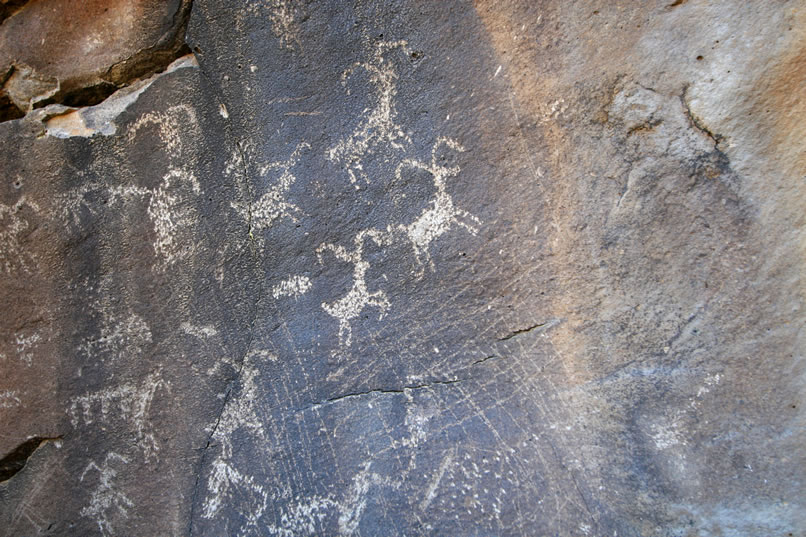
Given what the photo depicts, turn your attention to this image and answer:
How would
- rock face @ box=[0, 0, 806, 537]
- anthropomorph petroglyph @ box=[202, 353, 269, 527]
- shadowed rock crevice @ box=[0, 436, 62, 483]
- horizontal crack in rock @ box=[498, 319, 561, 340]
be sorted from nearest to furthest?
1. rock face @ box=[0, 0, 806, 537]
2. horizontal crack in rock @ box=[498, 319, 561, 340]
3. anthropomorph petroglyph @ box=[202, 353, 269, 527]
4. shadowed rock crevice @ box=[0, 436, 62, 483]

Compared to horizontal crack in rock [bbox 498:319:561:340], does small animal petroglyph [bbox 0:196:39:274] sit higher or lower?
higher

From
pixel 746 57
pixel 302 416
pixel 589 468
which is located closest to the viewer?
pixel 746 57

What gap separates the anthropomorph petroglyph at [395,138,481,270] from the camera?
6.02ft

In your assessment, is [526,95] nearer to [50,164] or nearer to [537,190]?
[537,190]

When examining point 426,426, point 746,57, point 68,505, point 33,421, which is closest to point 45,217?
point 33,421

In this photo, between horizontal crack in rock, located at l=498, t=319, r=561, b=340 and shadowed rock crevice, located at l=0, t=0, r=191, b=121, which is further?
shadowed rock crevice, located at l=0, t=0, r=191, b=121

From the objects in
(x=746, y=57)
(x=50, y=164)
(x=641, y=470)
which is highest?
(x=50, y=164)

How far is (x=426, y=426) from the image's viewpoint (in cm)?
184

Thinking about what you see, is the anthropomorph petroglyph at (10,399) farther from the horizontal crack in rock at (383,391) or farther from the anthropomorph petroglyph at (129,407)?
the horizontal crack in rock at (383,391)

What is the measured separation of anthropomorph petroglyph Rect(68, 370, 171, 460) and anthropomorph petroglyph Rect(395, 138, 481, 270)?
1.04 meters

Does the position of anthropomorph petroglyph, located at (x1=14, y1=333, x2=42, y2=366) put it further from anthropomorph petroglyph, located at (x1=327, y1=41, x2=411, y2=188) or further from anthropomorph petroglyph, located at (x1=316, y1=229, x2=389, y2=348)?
anthropomorph petroglyph, located at (x1=327, y1=41, x2=411, y2=188)

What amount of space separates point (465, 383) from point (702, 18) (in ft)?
4.43

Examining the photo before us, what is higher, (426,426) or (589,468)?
(426,426)

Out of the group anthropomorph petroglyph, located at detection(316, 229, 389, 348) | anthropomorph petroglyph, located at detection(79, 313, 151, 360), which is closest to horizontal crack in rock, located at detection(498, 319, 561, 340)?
anthropomorph petroglyph, located at detection(316, 229, 389, 348)
